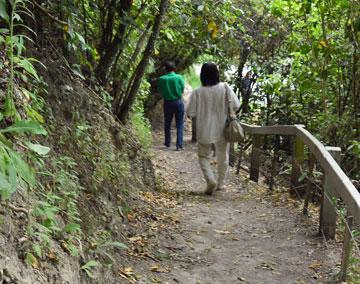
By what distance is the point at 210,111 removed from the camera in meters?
7.41

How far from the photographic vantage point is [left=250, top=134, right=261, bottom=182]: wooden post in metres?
8.87

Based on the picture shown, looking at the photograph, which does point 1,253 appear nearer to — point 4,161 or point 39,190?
point 4,161

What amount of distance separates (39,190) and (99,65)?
3.36m

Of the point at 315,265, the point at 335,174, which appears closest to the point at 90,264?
the point at 335,174

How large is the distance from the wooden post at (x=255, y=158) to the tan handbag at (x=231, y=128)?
1.59 m

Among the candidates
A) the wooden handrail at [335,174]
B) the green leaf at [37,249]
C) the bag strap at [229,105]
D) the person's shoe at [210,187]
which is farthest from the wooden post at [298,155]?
the green leaf at [37,249]

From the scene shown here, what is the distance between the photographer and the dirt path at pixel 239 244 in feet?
14.1

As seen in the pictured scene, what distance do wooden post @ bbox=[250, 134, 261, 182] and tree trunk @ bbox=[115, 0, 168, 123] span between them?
2727mm

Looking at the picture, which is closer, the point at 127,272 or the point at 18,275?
the point at 18,275

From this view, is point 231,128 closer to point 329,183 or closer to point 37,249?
point 329,183

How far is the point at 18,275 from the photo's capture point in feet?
8.14

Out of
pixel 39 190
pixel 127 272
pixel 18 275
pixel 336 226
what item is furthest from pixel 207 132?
pixel 18 275

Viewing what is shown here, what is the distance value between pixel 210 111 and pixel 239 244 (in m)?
2.72

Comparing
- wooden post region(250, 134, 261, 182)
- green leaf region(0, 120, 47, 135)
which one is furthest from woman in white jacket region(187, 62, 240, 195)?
green leaf region(0, 120, 47, 135)
